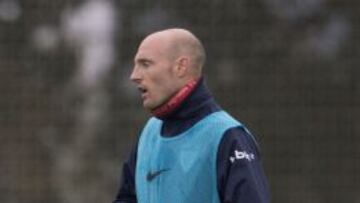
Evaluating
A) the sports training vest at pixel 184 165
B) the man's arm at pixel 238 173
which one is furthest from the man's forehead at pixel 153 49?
the man's arm at pixel 238 173

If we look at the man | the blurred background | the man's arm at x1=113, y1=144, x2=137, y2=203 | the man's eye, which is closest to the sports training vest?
the man

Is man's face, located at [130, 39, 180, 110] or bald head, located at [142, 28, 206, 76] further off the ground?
bald head, located at [142, 28, 206, 76]

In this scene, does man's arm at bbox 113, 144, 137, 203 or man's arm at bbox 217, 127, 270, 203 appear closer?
man's arm at bbox 217, 127, 270, 203

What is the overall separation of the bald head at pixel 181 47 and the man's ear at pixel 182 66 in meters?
0.01

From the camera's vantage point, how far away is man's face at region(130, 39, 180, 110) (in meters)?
4.89

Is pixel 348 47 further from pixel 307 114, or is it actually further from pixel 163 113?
pixel 163 113

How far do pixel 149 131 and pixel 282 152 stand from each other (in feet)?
18.7

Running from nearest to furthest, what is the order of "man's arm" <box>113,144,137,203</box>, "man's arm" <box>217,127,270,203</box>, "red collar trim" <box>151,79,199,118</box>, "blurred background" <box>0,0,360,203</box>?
1. "man's arm" <box>217,127,270,203</box>
2. "red collar trim" <box>151,79,199,118</box>
3. "man's arm" <box>113,144,137,203</box>
4. "blurred background" <box>0,0,360,203</box>

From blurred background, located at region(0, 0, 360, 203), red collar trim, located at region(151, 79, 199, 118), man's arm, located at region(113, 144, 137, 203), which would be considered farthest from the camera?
blurred background, located at region(0, 0, 360, 203)

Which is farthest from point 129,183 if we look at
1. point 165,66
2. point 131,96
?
point 131,96

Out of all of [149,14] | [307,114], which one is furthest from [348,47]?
[149,14]

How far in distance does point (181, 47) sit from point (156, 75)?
144 millimetres

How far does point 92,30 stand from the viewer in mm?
10758

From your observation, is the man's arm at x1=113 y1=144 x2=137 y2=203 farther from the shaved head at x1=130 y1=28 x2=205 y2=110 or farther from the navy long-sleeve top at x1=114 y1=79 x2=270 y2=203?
the shaved head at x1=130 y1=28 x2=205 y2=110
